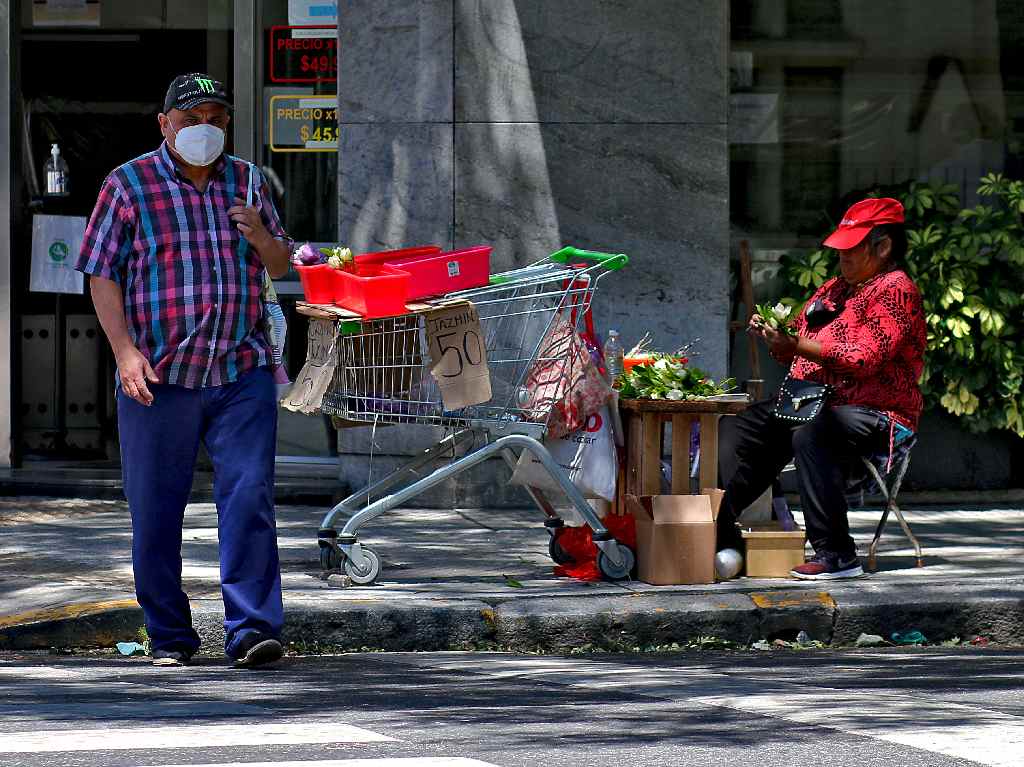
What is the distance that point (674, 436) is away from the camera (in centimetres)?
753

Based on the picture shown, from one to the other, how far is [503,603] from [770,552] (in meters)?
1.34

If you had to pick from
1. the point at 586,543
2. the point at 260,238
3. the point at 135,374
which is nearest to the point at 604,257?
the point at 586,543

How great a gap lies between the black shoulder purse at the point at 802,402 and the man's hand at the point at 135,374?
286 centimetres

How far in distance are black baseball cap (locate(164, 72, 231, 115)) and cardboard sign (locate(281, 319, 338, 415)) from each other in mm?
1323

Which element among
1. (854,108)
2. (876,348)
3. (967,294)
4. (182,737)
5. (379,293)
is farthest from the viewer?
(854,108)

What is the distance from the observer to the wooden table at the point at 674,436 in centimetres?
745

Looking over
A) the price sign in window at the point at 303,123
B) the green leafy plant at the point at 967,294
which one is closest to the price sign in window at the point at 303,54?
the price sign in window at the point at 303,123

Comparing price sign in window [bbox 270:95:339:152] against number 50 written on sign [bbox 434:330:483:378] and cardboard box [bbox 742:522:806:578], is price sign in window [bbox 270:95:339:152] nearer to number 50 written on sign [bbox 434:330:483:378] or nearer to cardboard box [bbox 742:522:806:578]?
number 50 written on sign [bbox 434:330:483:378]

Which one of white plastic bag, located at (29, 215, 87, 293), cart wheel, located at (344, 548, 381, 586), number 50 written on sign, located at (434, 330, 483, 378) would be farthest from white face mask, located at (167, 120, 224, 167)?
white plastic bag, located at (29, 215, 87, 293)

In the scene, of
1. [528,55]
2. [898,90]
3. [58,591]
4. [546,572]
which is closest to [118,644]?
[58,591]

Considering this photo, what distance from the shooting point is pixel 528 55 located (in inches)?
381

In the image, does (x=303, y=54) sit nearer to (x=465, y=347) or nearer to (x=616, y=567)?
(x=465, y=347)

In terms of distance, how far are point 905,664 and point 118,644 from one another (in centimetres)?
282

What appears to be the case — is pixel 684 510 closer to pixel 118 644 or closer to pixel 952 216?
pixel 118 644
